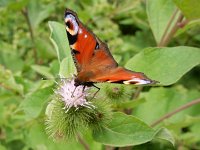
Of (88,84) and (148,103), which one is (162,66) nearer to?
(88,84)

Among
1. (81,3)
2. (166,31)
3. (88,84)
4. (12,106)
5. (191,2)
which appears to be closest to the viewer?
(88,84)

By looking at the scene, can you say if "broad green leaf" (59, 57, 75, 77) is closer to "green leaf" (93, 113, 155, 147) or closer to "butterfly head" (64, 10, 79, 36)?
"butterfly head" (64, 10, 79, 36)

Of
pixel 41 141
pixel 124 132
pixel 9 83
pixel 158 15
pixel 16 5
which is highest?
pixel 16 5

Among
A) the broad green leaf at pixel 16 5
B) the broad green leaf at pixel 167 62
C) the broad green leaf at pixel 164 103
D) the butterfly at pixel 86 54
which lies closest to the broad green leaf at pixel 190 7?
the broad green leaf at pixel 167 62

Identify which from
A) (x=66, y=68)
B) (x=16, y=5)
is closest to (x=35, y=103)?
(x=66, y=68)

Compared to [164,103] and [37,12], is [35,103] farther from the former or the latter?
[37,12]

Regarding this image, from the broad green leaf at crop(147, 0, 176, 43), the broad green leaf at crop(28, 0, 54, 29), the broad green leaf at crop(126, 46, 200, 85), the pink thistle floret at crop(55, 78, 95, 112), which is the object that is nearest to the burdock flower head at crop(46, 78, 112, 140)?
the pink thistle floret at crop(55, 78, 95, 112)

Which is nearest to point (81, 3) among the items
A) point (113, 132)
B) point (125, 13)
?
point (125, 13)
